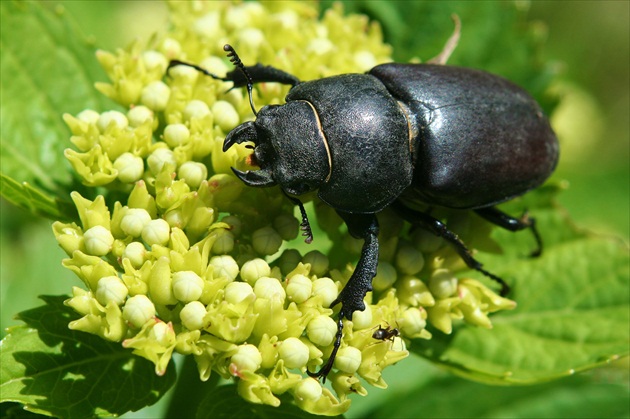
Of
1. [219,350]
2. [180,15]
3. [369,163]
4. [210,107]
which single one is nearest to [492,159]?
[369,163]

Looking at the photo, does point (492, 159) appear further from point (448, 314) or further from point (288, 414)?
point (288, 414)

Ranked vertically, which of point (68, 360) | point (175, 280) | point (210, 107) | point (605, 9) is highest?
point (210, 107)

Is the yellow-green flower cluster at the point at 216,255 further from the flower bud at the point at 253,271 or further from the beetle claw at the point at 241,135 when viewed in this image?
the beetle claw at the point at 241,135

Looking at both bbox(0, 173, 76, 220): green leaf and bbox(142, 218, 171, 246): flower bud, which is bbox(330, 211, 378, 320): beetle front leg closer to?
bbox(142, 218, 171, 246): flower bud

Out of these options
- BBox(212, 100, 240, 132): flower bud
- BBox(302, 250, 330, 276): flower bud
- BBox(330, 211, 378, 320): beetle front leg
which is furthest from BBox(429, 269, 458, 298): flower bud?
BBox(212, 100, 240, 132): flower bud

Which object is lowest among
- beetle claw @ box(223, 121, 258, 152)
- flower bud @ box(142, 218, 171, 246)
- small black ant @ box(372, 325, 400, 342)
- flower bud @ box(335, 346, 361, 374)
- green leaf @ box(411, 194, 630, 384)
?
green leaf @ box(411, 194, 630, 384)

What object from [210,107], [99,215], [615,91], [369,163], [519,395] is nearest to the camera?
[99,215]

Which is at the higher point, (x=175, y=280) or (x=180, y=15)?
(x=180, y=15)

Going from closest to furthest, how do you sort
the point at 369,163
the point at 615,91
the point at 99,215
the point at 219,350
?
1. the point at 219,350
2. the point at 99,215
3. the point at 369,163
4. the point at 615,91
